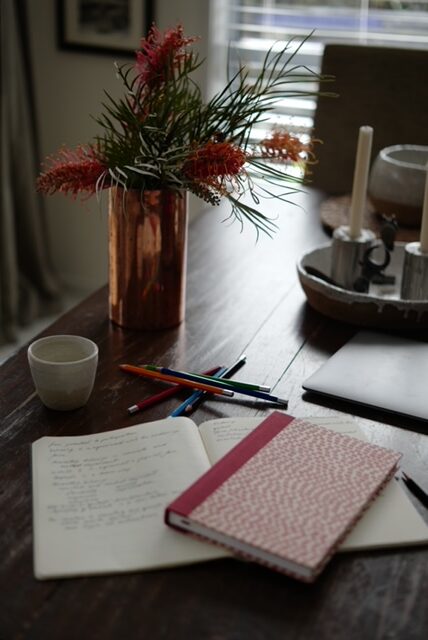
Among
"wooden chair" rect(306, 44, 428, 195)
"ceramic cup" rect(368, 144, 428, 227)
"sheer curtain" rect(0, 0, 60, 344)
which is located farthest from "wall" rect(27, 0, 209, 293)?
"ceramic cup" rect(368, 144, 428, 227)

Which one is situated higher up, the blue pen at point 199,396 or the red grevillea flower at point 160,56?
the red grevillea flower at point 160,56

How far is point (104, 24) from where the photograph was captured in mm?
2855

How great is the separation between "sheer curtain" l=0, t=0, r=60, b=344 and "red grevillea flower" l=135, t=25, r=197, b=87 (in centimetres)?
172

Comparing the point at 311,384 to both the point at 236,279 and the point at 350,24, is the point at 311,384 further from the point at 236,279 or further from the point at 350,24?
the point at 350,24

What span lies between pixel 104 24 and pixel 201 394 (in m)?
2.14

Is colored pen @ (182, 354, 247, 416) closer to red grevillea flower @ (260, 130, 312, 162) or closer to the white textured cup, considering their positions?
the white textured cup

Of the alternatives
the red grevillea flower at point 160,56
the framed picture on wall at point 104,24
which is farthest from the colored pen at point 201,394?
the framed picture on wall at point 104,24

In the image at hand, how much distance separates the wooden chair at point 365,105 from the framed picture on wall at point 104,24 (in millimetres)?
994

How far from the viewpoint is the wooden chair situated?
6.48ft

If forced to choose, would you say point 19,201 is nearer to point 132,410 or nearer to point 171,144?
point 171,144

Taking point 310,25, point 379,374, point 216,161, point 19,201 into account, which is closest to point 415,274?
point 379,374

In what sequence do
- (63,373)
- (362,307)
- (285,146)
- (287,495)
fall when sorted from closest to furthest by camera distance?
(287,495)
(63,373)
(285,146)
(362,307)

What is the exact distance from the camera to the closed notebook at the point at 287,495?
29.4 inches

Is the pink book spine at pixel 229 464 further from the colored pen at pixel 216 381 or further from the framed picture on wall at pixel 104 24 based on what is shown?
the framed picture on wall at pixel 104 24
